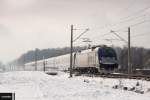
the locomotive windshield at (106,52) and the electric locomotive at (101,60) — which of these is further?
the locomotive windshield at (106,52)

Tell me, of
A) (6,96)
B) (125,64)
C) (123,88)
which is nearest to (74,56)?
(123,88)

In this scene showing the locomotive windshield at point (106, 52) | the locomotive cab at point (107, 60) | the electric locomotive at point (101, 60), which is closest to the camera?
the locomotive cab at point (107, 60)

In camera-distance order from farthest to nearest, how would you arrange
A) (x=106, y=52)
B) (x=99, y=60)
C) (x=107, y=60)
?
(x=106, y=52) < (x=107, y=60) < (x=99, y=60)

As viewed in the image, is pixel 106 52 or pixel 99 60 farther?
pixel 106 52

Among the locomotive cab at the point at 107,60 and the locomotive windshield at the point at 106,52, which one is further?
the locomotive windshield at the point at 106,52

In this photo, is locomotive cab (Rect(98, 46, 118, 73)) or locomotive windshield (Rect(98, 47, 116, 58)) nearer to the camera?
locomotive cab (Rect(98, 46, 118, 73))

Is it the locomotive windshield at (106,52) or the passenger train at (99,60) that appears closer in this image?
the passenger train at (99,60)

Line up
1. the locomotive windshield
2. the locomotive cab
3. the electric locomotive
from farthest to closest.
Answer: the locomotive windshield → the electric locomotive → the locomotive cab

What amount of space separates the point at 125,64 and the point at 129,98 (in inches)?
3613

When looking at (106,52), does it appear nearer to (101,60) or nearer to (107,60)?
(107,60)

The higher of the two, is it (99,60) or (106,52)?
(106,52)

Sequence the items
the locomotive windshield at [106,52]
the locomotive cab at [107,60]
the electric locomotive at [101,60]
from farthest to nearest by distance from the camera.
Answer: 1. the locomotive windshield at [106,52]
2. the electric locomotive at [101,60]
3. the locomotive cab at [107,60]

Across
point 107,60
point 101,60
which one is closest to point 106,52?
point 107,60

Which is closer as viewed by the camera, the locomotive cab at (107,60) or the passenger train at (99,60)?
the locomotive cab at (107,60)
